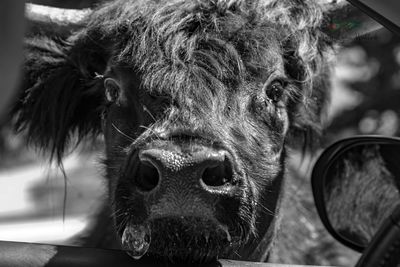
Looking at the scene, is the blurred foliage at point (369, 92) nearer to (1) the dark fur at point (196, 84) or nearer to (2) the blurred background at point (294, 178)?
(2) the blurred background at point (294, 178)

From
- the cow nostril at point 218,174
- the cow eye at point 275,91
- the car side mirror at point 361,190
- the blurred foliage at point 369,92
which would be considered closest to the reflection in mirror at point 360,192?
the car side mirror at point 361,190

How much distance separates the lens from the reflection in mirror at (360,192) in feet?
9.78

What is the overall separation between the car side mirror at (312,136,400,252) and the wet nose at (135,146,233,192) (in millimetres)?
1023

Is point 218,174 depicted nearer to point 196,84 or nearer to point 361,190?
point 196,84

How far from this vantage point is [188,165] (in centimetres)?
175

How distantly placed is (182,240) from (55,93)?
1.57 meters

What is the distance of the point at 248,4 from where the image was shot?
2.66 meters

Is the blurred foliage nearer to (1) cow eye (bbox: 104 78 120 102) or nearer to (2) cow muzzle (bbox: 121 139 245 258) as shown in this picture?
(1) cow eye (bbox: 104 78 120 102)

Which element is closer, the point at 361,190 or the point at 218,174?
the point at 218,174

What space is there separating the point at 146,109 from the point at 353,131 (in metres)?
5.04

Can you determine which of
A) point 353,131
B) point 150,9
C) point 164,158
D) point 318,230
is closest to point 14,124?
point 150,9

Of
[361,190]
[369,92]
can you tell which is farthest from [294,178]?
[369,92]

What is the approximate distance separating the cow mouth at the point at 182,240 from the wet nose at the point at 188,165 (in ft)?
0.37

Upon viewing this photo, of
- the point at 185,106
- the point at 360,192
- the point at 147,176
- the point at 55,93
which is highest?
the point at 185,106
